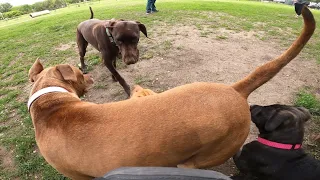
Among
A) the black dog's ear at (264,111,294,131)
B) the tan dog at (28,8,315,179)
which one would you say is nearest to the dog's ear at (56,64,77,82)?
the tan dog at (28,8,315,179)

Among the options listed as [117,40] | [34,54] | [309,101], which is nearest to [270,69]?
[309,101]

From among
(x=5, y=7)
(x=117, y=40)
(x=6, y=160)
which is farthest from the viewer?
(x=5, y=7)

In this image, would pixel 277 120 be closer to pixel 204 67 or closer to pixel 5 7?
pixel 204 67

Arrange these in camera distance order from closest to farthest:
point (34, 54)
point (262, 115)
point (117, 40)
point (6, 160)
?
point (262, 115)
point (6, 160)
point (117, 40)
point (34, 54)

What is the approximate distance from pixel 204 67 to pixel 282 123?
3.03 meters

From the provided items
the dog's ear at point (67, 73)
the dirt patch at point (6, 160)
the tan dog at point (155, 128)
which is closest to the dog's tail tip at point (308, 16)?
the tan dog at point (155, 128)

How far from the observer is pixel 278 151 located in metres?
2.81

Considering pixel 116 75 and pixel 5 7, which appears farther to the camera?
pixel 5 7

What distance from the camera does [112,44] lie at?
4.96m

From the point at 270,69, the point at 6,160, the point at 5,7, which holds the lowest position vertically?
the point at 5,7

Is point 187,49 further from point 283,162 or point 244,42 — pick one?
point 283,162

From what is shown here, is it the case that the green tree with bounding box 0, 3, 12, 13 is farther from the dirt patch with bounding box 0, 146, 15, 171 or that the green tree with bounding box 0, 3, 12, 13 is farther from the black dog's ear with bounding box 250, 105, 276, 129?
the black dog's ear with bounding box 250, 105, 276, 129

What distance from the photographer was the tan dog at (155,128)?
2.14 meters

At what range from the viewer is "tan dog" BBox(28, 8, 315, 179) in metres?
2.14
